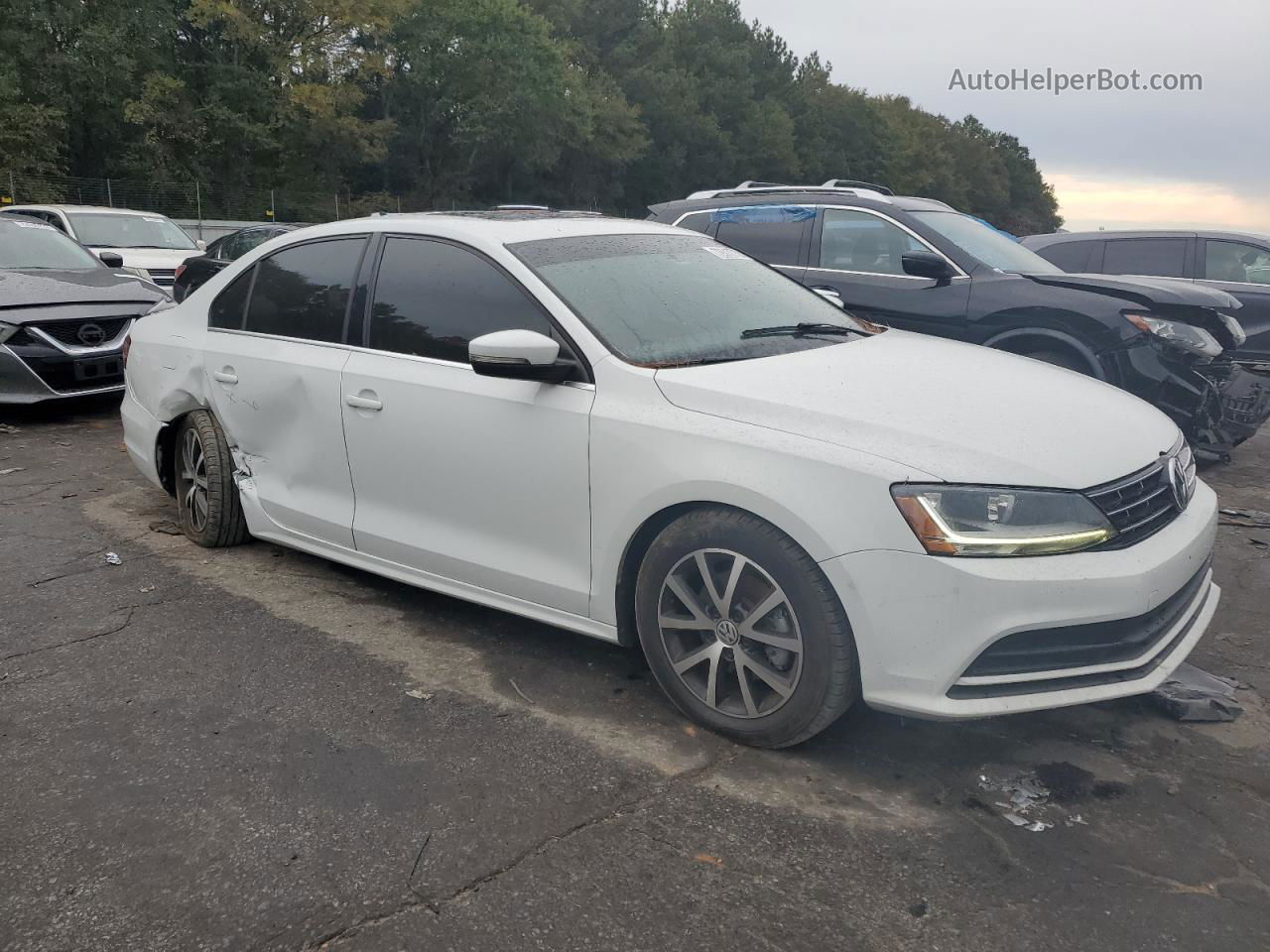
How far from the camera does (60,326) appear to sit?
312 inches

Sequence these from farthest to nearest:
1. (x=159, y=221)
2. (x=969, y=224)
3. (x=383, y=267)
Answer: (x=159, y=221)
(x=969, y=224)
(x=383, y=267)

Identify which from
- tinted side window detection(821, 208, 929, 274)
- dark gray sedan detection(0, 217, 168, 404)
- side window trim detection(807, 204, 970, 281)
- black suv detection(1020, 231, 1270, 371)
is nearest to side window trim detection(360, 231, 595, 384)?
side window trim detection(807, 204, 970, 281)

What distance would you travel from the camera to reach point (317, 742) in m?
3.23

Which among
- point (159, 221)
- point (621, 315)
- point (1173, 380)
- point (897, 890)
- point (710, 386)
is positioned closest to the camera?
point (897, 890)

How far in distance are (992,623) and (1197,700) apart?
1212mm

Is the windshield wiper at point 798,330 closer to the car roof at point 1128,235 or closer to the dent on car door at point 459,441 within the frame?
the dent on car door at point 459,441

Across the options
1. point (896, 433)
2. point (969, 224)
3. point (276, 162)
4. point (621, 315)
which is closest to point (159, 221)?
point (969, 224)

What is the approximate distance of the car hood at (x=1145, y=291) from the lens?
6.47 meters

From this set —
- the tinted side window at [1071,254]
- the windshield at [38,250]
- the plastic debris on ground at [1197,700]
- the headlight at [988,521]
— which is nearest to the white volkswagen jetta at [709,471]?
the headlight at [988,521]

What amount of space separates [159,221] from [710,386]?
1359cm

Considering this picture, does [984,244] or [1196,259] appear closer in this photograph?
[984,244]

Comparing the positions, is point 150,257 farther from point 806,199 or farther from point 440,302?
point 440,302

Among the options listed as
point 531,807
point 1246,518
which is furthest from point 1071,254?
point 531,807

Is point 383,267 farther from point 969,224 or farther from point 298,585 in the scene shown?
point 969,224
